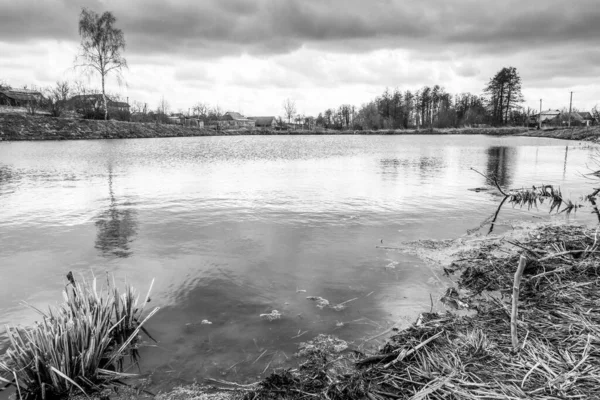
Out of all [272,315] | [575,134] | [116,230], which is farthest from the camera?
[575,134]

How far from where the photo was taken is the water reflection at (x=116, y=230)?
8.01 m

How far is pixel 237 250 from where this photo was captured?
318 inches

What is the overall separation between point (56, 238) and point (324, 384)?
7841 millimetres

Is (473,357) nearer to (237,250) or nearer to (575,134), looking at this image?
(237,250)

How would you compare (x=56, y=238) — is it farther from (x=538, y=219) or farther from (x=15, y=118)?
(x=15, y=118)

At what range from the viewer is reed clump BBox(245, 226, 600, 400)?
10.0 ft

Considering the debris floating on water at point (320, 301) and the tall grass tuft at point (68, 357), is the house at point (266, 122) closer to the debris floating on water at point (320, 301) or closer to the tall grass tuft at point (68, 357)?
the debris floating on water at point (320, 301)

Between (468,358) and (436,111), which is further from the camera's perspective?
(436,111)

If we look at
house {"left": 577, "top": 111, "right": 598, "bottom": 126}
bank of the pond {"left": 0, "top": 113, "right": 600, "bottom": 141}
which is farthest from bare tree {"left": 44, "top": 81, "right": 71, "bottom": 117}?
house {"left": 577, "top": 111, "right": 598, "bottom": 126}

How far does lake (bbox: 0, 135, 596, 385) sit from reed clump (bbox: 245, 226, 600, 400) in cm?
57

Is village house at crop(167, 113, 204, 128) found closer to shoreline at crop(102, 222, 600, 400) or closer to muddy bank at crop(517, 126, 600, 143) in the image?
muddy bank at crop(517, 126, 600, 143)

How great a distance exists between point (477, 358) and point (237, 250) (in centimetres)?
550

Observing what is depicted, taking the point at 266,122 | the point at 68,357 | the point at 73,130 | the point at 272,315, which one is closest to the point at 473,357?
the point at 272,315

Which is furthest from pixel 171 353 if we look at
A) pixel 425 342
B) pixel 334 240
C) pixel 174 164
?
pixel 174 164
